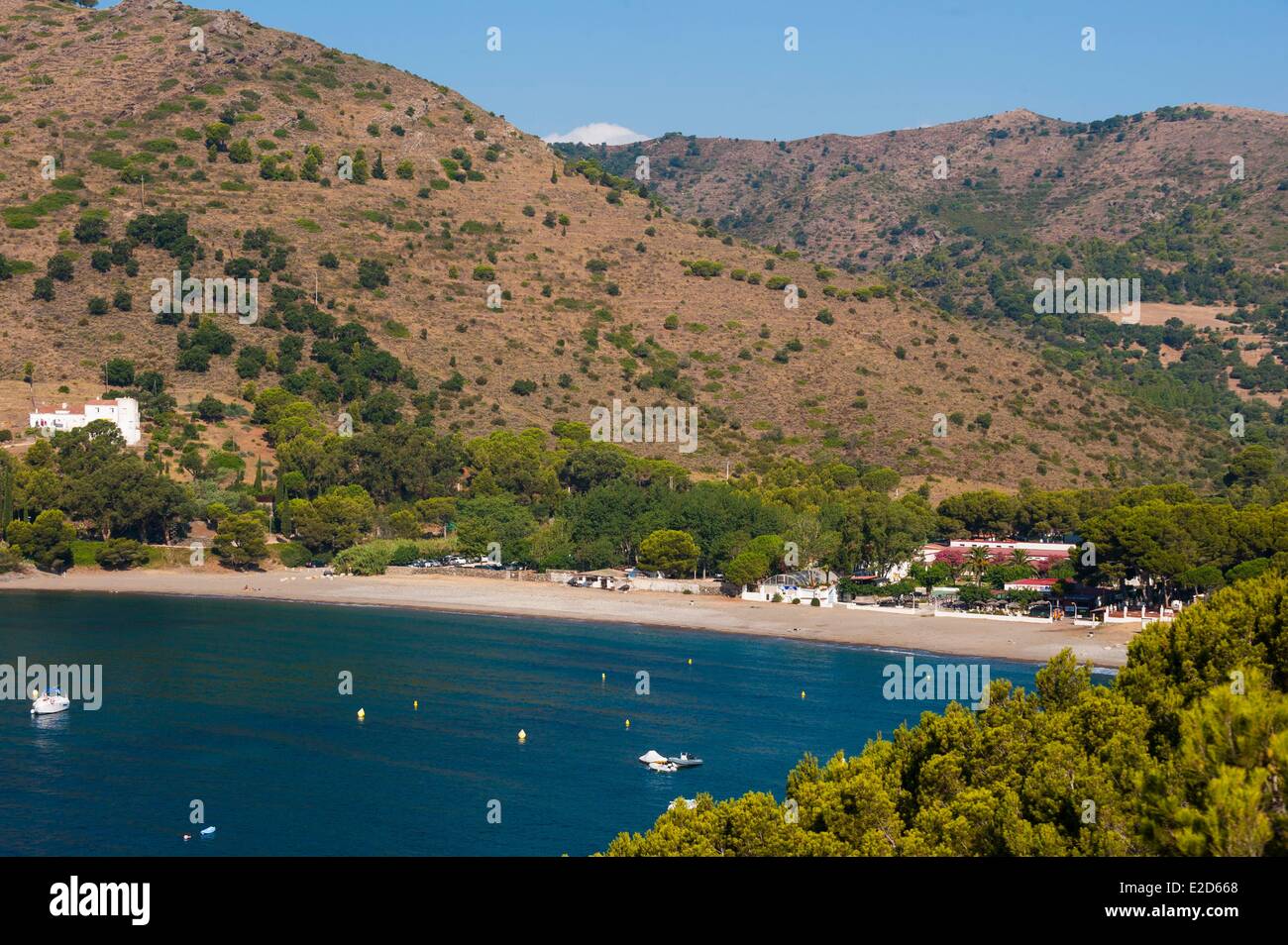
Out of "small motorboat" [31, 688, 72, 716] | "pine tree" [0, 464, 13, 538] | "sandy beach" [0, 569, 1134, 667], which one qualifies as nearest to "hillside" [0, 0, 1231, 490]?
"pine tree" [0, 464, 13, 538]

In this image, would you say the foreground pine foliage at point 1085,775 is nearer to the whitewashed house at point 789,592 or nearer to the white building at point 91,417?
the whitewashed house at point 789,592

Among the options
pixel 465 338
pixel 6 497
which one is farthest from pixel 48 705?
pixel 465 338

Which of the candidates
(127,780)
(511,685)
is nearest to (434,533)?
(511,685)

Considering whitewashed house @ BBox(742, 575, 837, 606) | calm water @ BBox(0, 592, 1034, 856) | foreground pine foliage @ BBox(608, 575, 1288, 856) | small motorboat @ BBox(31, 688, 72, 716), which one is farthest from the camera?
whitewashed house @ BBox(742, 575, 837, 606)

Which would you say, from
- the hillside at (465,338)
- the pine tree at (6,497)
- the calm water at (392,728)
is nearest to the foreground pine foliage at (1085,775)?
the calm water at (392,728)

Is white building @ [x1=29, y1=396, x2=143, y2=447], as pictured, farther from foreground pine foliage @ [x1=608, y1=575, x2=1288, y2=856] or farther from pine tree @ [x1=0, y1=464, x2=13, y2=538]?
foreground pine foliage @ [x1=608, y1=575, x2=1288, y2=856]
